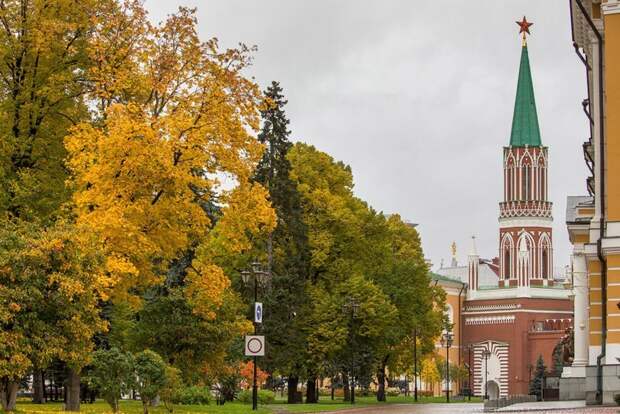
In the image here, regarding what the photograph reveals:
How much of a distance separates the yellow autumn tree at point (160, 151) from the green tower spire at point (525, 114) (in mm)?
105288

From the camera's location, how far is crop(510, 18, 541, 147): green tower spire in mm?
141625

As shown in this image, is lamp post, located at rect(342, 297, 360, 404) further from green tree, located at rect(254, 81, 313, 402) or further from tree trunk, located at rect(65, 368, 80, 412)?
tree trunk, located at rect(65, 368, 80, 412)

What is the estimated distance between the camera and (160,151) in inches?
1362

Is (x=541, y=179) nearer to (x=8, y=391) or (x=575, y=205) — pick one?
(x=575, y=205)

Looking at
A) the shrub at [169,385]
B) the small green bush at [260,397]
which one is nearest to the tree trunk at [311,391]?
the small green bush at [260,397]

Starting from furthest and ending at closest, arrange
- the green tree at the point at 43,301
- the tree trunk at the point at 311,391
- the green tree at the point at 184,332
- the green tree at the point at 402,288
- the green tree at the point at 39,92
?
the green tree at the point at 402,288, the tree trunk at the point at 311,391, the green tree at the point at 184,332, the green tree at the point at 39,92, the green tree at the point at 43,301

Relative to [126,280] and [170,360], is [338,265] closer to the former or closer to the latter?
[170,360]

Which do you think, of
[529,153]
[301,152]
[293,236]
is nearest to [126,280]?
[293,236]

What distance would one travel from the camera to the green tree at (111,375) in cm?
3181

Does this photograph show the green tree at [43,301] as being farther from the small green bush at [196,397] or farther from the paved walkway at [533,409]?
the small green bush at [196,397]

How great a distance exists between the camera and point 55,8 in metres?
39.8

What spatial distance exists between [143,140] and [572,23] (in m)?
19.4

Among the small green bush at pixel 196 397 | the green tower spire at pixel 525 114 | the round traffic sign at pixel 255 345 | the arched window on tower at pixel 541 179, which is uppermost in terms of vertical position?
the green tower spire at pixel 525 114

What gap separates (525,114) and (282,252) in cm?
8502
